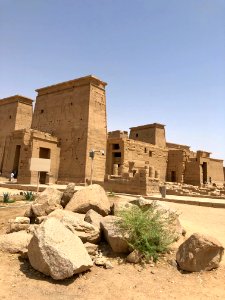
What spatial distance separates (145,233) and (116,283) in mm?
1285

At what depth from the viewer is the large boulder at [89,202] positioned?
6652 mm

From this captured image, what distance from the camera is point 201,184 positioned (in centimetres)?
2933

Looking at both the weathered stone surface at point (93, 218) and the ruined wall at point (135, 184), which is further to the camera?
the ruined wall at point (135, 184)

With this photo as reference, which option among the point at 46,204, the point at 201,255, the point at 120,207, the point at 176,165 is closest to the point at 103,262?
the point at 201,255

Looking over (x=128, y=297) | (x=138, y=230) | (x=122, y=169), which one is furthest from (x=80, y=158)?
(x=128, y=297)

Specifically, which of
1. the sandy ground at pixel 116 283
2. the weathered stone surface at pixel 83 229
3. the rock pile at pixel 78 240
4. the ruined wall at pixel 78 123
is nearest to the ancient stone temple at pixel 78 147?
the ruined wall at pixel 78 123

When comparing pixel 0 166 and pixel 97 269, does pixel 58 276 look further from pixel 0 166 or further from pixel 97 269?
pixel 0 166

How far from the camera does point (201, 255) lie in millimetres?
4742

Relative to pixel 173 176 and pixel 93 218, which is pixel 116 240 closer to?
pixel 93 218

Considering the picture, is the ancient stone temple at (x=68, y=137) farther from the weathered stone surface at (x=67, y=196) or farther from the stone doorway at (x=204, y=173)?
the stone doorway at (x=204, y=173)

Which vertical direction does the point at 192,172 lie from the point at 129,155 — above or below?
below

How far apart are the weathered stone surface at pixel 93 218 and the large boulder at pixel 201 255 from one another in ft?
6.48

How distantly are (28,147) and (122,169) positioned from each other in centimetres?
829

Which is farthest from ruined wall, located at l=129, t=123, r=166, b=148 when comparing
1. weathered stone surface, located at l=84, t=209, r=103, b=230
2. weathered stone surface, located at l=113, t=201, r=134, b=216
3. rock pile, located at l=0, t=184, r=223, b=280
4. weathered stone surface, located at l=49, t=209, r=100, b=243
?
weathered stone surface, located at l=49, t=209, r=100, b=243
